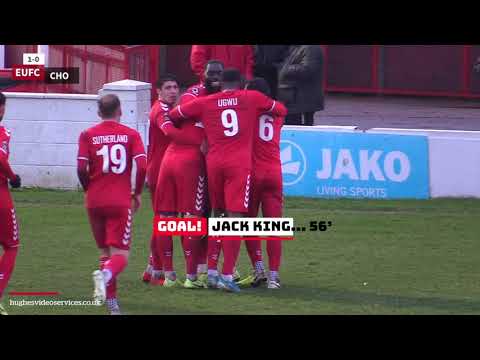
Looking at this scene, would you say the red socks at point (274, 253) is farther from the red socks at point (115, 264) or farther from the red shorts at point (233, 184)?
the red socks at point (115, 264)

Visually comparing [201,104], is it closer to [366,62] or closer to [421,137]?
Result: [421,137]

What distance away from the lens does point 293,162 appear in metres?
16.1

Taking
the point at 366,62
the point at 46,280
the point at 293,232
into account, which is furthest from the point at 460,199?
the point at 366,62

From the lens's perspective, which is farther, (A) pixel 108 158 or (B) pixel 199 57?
(B) pixel 199 57

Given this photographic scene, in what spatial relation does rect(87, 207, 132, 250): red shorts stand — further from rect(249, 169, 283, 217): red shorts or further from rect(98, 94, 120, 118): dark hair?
rect(249, 169, 283, 217): red shorts

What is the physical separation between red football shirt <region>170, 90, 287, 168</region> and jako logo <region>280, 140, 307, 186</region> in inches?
213

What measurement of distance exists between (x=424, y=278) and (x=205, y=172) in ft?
8.35

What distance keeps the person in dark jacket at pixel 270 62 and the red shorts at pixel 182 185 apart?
5985 millimetres

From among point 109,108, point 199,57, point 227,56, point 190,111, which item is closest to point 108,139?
point 109,108

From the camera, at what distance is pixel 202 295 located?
10727 millimetres

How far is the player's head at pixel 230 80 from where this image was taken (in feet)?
35.0

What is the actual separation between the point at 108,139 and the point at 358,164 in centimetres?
686

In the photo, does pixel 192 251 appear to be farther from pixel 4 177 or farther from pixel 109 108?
pixel 4 177
